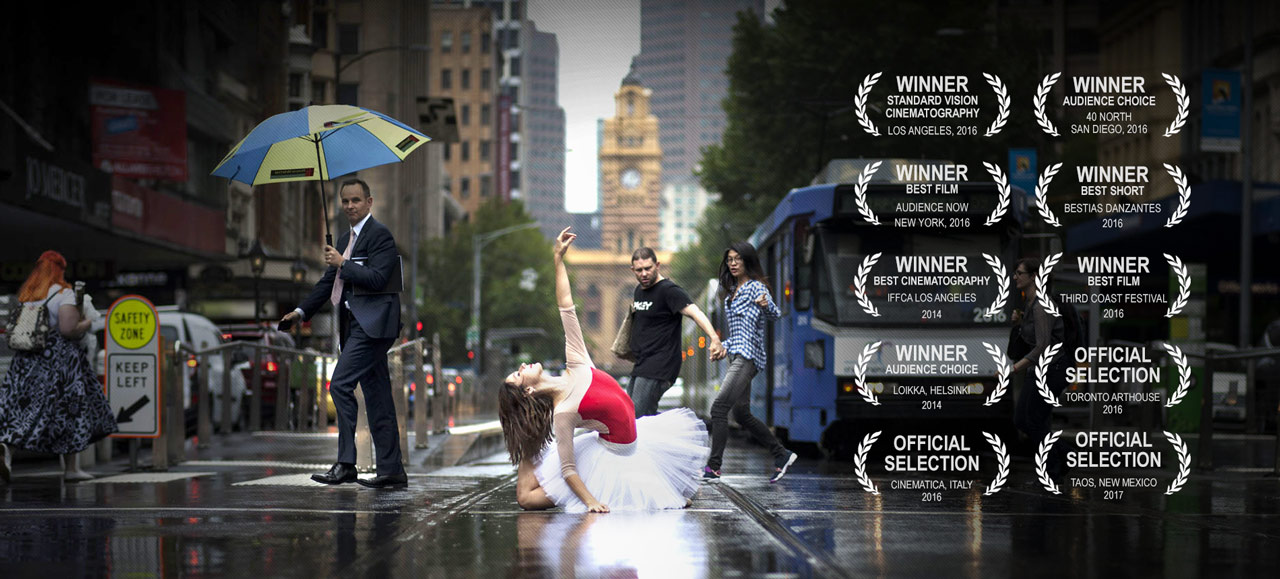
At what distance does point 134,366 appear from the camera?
12.6 meters

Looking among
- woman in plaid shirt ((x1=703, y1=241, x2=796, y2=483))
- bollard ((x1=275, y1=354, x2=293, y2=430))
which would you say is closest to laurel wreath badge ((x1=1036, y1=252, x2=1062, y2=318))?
woman in plaid shirt ((x1=703, y1=241, x2=796, y2=483))

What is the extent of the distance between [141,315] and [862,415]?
6275 millimetres

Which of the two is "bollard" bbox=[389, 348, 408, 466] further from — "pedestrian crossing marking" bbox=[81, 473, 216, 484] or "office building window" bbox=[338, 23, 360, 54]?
"office building window" bbox=[338, 23, 360, 54]

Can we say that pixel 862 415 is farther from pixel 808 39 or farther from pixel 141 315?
pixel 808 39

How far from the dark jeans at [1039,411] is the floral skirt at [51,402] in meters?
6.54

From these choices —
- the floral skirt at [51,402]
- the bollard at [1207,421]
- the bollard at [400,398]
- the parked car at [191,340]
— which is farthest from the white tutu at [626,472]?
the parked car at [191,340]

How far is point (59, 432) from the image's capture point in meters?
11.0

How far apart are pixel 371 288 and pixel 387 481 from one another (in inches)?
49.3

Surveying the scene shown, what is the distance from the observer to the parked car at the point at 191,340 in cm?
1783

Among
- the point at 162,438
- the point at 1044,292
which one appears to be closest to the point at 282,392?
the point at 162,438

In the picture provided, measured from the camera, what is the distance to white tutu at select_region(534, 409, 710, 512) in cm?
806

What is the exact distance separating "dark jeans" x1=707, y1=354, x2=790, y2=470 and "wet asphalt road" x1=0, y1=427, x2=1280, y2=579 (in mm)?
302

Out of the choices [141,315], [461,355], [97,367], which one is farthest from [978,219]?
[461,355]

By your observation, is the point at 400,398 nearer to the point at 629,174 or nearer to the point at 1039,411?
the point at 1039,411
